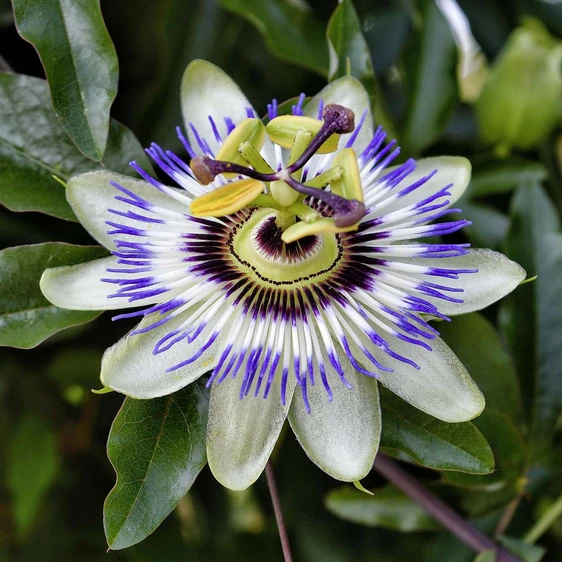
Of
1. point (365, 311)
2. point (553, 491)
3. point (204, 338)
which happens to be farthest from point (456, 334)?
point (553, 491)

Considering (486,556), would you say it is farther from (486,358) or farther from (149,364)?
(149,364)

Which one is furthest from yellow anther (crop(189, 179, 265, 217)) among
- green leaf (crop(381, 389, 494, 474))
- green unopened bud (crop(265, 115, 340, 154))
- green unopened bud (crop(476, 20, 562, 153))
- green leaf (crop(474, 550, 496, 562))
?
green unopened bud (crop(476, 20, 562, 153))

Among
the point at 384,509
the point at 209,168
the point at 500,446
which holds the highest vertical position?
the point at 209,168

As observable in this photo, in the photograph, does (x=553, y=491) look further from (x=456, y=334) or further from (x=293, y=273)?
(x=293, y=273)

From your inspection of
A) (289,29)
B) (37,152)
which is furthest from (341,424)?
(289,29)

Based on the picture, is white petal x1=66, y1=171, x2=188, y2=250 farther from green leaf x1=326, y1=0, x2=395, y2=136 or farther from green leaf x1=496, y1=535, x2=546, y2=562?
green leaf x1=496, y1=535, x2=546, y2=562
